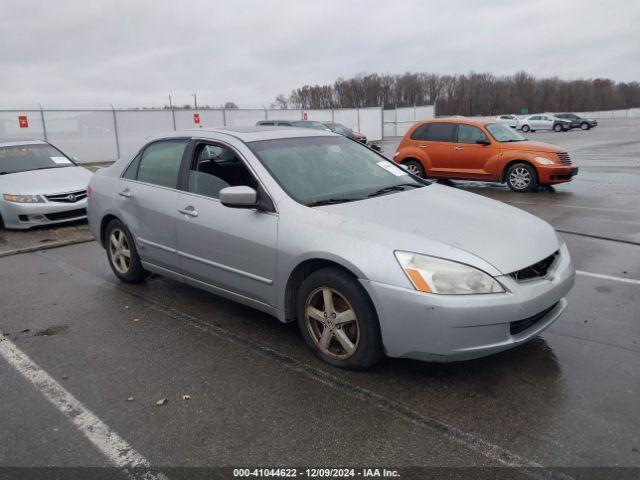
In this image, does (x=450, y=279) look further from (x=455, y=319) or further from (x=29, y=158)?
(x=29, y=158)

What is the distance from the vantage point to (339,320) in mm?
3324

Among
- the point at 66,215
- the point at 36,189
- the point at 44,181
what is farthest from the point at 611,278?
the point at 44,181

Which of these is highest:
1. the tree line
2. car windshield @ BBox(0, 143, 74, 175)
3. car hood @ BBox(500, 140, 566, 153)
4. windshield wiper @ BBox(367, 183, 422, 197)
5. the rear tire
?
the tree line

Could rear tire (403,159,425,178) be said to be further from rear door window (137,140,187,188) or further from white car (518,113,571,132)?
white car (518,113,571,132)

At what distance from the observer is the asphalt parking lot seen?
2.62 m

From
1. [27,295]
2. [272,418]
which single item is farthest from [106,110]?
[272,418]

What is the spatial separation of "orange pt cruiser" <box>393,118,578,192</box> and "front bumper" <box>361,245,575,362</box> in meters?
8.74

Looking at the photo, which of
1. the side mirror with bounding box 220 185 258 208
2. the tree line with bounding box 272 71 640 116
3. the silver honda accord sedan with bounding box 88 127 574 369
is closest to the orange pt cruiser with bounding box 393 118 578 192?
the silver honda accord sedan with bounding box 88 127 574 369

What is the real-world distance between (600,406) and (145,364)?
2936mm

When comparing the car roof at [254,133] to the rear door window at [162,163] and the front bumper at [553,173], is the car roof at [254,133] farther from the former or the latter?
the front bumper at [553,173]

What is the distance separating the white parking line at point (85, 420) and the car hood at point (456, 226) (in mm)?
1802

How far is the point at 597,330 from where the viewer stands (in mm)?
3949

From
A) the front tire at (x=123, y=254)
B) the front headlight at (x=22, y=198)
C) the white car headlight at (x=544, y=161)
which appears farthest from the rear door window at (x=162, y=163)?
the white car headlight at (x=544, y=161)

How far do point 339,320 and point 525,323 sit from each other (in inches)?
45.3
